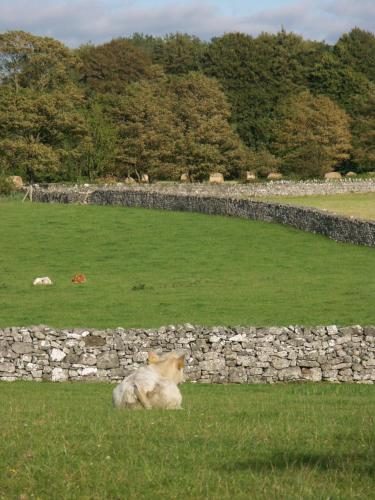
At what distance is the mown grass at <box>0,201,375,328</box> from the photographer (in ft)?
90.9

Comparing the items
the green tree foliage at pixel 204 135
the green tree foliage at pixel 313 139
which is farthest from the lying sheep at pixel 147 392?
the green tree foliage at pixel 313 139

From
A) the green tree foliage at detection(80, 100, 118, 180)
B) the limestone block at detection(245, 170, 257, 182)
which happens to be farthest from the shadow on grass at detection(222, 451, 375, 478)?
the limestone block at detection(245, 170, 257, 182)

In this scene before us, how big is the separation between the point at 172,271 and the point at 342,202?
3029 centimetres

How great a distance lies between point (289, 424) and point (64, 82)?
8477cm

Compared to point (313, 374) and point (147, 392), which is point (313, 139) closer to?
point (313, 374)

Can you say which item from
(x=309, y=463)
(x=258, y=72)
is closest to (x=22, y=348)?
(x=309, y=463)

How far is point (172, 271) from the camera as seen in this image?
39.5m

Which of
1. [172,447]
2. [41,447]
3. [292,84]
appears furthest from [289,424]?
[292,84]

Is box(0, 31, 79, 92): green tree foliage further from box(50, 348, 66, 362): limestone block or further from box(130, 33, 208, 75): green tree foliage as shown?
box(50, 348, 66, 362): limestone block

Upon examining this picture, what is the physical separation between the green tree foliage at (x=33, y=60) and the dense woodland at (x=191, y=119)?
0.09m

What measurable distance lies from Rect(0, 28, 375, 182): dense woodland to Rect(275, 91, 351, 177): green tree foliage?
11 cm

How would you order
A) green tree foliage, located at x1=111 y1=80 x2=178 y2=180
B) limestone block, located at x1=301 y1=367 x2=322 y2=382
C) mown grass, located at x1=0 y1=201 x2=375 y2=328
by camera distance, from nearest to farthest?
limestone block, located at x1=301 y1=367 x2=322 y2=382
mown grass, located at x1=0 y1=201 x2=375 y2=328
green tree foliage, located at x1=111 y1=80 x2=178 y2=180

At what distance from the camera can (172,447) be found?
36.0ft

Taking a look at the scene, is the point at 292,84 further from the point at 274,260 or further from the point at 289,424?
the point at 289,424
